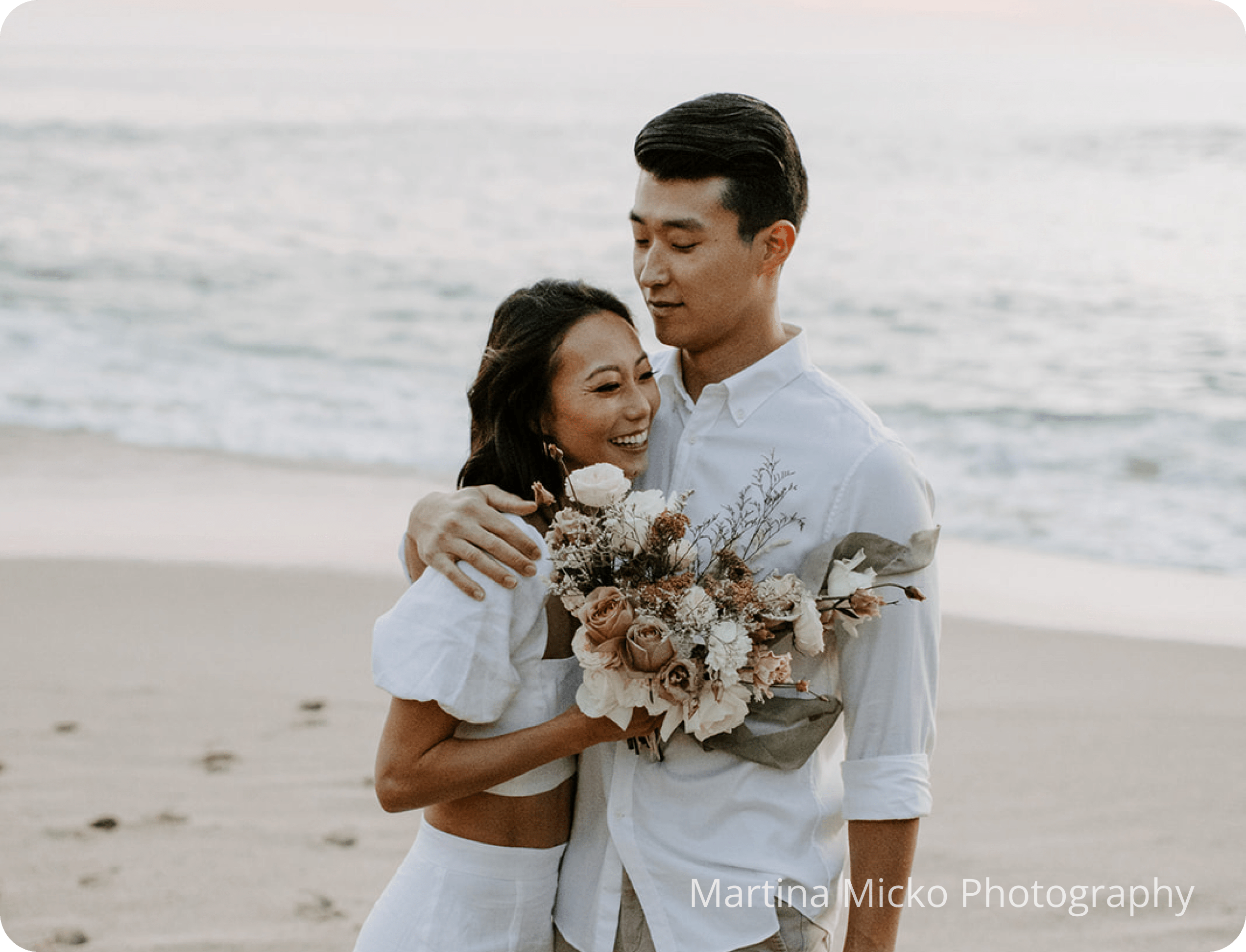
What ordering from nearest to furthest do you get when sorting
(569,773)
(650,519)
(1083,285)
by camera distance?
(650,519) < (569,773) < (1083,285)

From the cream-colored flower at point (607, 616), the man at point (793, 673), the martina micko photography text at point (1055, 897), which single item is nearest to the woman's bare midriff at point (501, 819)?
the man at point (793, 673)

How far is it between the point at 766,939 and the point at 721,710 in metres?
0.55

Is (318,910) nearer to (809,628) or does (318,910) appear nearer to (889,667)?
(889,667)

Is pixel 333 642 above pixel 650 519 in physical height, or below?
below

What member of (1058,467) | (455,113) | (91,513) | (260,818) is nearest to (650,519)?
(260,818)

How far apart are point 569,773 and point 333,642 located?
5.38 m

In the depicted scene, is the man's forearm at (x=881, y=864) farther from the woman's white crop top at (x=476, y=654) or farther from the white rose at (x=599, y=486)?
the white rose at (x=599, y=486)

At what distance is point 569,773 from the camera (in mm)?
3094

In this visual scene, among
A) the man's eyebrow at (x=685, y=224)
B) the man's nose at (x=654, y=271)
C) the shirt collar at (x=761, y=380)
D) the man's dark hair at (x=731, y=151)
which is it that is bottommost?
the shirt collar at (x=761, y=380)

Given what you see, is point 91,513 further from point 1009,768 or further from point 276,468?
point 1009,768

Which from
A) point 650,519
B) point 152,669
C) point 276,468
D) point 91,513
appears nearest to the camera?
point 650,519

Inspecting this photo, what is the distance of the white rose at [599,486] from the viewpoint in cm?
264

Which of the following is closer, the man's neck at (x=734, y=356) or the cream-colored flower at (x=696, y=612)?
the cream-colored flower at (x=696, y=612)

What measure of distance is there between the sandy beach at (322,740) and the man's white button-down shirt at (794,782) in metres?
2.90
